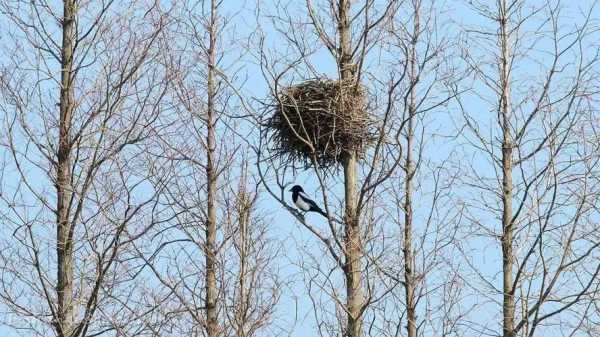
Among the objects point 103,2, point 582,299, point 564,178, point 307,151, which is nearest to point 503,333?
point 582,299

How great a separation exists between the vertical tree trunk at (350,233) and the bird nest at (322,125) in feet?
2.18

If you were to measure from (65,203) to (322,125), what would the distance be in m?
3.33

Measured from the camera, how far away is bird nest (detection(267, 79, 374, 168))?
9891mm

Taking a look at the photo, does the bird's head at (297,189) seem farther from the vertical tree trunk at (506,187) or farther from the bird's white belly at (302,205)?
the vertical tree trunk at (506,187)

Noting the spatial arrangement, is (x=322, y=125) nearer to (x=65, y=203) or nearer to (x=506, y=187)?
(x=506, y=187)

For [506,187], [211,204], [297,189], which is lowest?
[506,187]

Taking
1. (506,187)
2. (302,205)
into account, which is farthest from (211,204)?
(506,187)

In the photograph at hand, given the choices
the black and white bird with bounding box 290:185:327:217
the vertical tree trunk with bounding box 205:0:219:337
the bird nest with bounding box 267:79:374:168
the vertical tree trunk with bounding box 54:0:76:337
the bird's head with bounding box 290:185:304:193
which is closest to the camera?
the vertical tree trunk with bounding box 54:0:76:337

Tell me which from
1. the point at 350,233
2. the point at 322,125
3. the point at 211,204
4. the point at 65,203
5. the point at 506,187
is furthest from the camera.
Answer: the point at 211,204

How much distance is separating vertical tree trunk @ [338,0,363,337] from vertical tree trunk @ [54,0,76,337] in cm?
186

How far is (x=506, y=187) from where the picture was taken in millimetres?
9273

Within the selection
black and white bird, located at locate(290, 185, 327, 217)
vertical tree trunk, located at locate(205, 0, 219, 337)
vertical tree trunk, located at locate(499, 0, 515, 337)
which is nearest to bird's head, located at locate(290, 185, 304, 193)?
black and white bird, located at locate(290, 185, 327, 217)

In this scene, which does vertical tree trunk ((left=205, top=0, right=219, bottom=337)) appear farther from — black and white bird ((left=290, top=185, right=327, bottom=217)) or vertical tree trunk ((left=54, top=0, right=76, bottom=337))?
vertical tree trunk ((left=54, top=0, right=76, bottom=337))

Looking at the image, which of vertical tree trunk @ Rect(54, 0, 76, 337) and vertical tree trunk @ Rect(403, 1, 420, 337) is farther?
vertical tree trunk @ Rect(403, 1, 420, 337)
